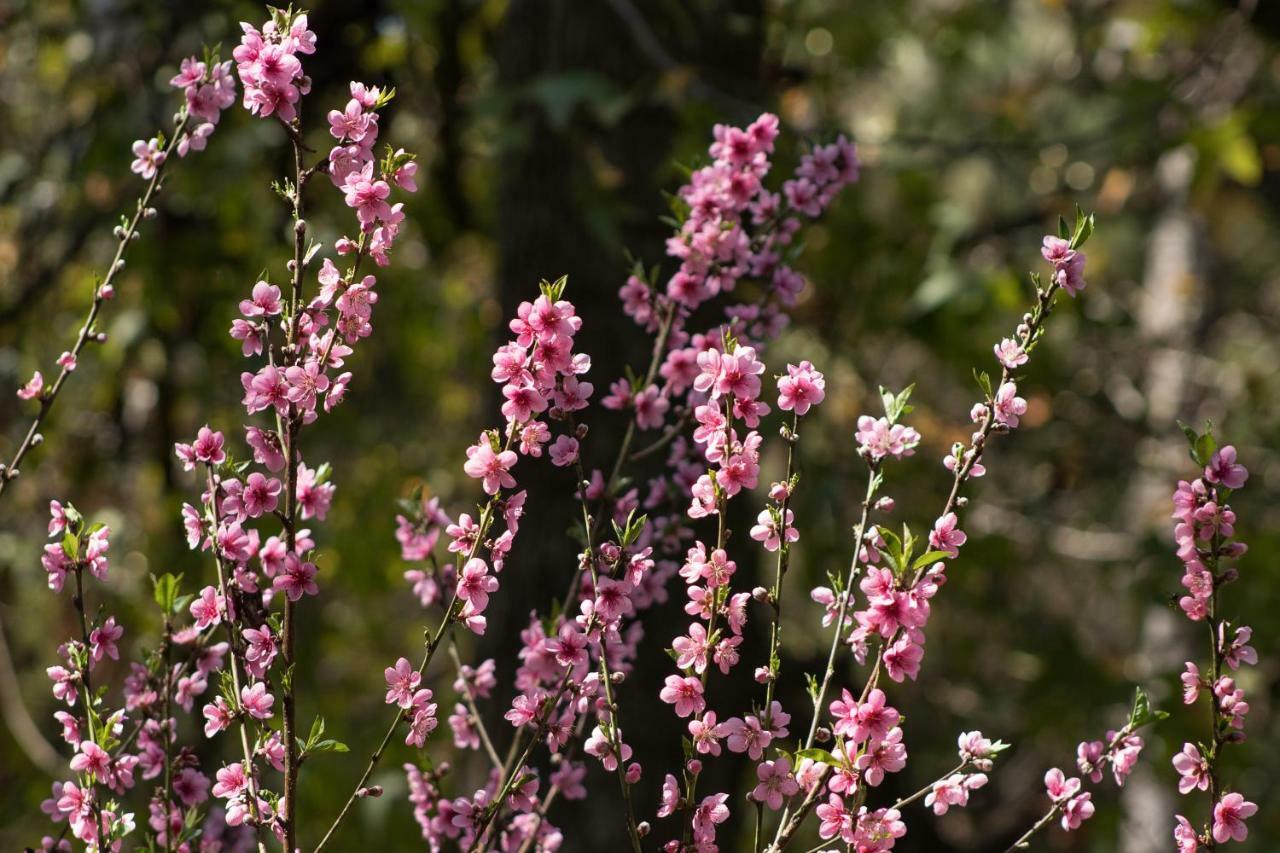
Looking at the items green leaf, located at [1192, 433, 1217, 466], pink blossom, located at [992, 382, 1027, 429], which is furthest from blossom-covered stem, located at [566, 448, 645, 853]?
green leaf, located at [1192, 433, 1217, 466]

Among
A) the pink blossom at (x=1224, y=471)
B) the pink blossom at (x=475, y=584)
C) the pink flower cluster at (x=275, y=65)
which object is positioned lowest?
the pink blossom at (x=475, y=584)

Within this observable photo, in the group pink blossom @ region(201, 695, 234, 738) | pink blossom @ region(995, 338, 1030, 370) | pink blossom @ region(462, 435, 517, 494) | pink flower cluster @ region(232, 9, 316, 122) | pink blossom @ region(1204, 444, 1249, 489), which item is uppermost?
pink flower cluster @ region(232, 9, 316, 122)

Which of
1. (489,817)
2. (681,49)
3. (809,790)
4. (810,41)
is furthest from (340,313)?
(810,41)

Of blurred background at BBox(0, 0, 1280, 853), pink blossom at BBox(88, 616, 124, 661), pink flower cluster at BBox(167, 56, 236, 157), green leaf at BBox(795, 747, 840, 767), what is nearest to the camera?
green leaf at BBox(795, 747, 840, 767)

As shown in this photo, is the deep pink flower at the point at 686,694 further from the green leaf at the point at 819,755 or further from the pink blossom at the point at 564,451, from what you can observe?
the pink blossom at the point at 564,451

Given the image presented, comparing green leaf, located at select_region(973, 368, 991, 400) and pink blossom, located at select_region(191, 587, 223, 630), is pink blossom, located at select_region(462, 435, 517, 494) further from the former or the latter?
green leaf, located at select_region(973, 368, 991, 400)

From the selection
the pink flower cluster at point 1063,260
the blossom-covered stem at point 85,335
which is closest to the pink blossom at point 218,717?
the blossom-covered stem at point 85,335

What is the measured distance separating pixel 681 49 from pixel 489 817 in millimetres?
2713

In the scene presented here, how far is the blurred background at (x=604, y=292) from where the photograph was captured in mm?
3463

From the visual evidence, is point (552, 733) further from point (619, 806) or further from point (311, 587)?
point (619, 806)

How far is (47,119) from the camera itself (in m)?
6.96

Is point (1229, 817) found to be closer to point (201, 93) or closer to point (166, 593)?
point (166, 593)

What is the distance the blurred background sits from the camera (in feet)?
11.4

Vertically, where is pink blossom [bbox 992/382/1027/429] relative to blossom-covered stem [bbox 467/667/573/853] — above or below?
above
